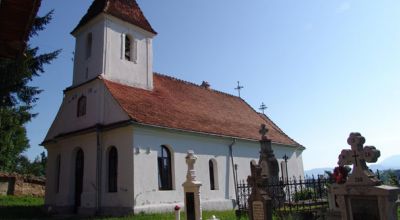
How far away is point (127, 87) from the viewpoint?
1906 cm

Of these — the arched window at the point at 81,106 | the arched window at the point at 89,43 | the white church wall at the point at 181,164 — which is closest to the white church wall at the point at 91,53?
the arched window at the point at 89,43

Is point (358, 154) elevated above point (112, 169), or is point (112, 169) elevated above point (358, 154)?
point (112, 169)

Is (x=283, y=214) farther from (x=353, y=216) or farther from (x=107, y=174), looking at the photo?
(x=107, y=174)

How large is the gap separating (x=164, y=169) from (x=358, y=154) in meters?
10.9

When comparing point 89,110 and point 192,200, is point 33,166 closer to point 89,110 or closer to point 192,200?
point 89,110

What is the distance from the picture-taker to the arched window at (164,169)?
55.3ft

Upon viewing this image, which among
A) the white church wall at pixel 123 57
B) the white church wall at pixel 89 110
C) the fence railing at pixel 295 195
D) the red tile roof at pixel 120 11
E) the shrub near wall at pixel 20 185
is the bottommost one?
the fence railing at pixel 295 195

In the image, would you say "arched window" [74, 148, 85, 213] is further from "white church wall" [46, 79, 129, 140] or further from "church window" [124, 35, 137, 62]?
"church window" [124, 35, 137, 62]

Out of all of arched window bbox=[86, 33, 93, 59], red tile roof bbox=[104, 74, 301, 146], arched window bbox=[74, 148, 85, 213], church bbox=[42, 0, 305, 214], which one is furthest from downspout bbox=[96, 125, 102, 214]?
arched window bbox=[86, 33, 93, 59]

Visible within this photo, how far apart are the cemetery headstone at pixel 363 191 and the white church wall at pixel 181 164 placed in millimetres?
9762

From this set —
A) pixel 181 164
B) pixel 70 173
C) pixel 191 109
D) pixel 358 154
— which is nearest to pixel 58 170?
pixel 70 173

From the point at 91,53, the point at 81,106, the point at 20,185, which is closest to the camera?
the point at 81,106

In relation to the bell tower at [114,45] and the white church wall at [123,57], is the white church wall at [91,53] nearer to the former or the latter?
the bell tower at [114,45]

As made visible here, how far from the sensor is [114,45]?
63.2 ft
